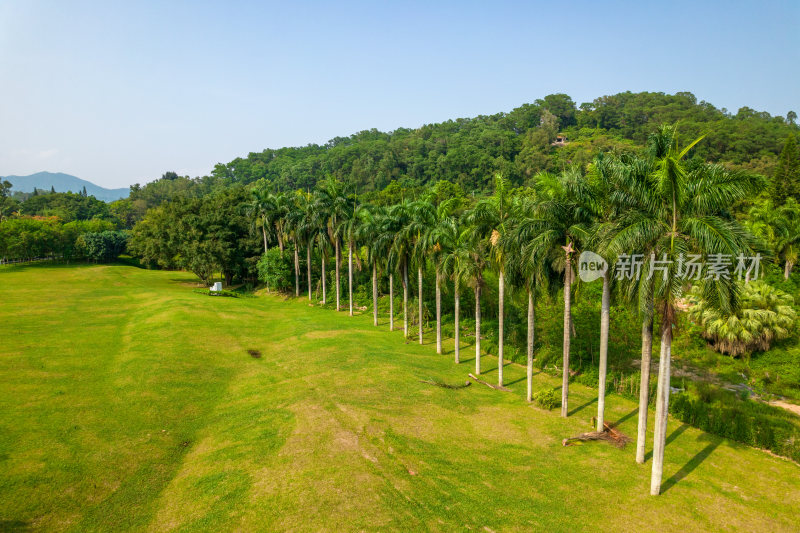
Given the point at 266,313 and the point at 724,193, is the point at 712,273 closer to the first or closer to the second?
the point at 724,193

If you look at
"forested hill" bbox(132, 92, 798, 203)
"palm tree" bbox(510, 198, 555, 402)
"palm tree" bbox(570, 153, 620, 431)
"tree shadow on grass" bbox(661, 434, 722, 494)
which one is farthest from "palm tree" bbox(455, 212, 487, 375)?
"forested hill" bbox(132, 92, 798, 203)

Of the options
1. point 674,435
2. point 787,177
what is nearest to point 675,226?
point 674,435

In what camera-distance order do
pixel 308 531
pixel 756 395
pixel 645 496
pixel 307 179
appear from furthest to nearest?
pixel 307 179
pixel 756 395
pixel 645 496
pixel 308 531

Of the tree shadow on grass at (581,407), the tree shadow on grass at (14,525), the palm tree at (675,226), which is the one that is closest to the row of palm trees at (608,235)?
the palm tree at (675,226)

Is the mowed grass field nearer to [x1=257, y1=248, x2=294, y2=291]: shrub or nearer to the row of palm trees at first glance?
the row of palm trees

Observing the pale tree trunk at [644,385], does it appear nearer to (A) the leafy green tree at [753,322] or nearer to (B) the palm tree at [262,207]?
(A) the leafy green tree at [753,322]

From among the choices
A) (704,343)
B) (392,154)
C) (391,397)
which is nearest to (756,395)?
(704,343)
